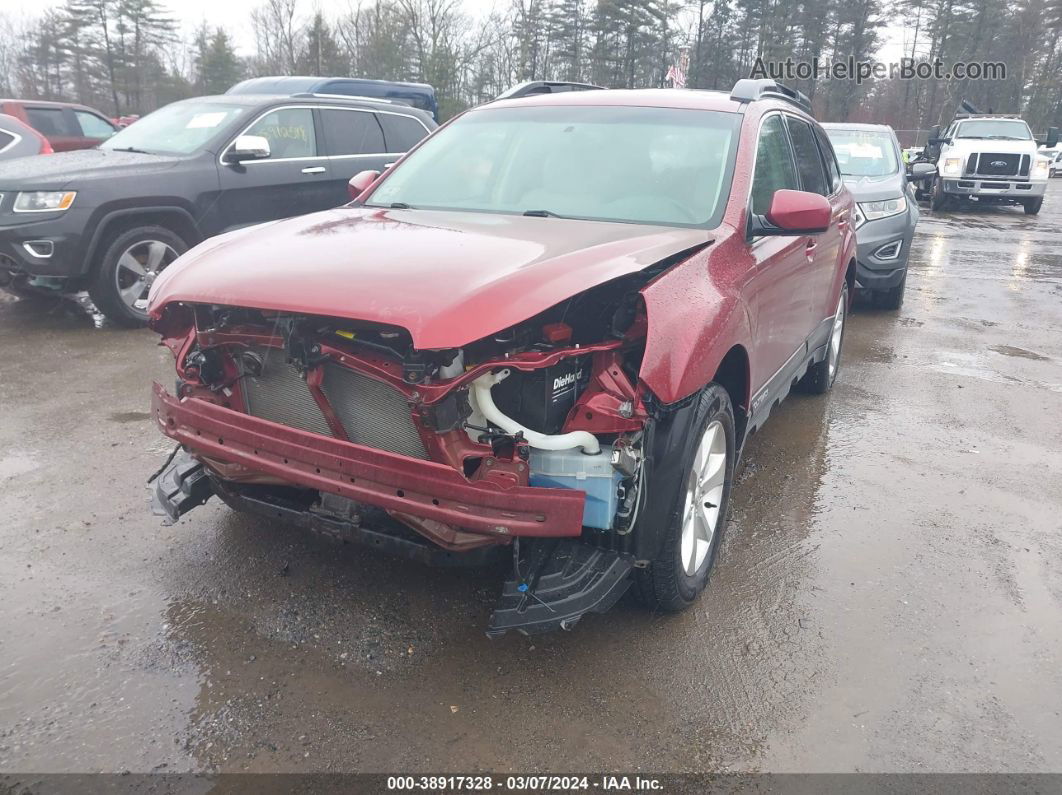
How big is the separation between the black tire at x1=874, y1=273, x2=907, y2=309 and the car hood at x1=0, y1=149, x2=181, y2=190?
22.6 feet

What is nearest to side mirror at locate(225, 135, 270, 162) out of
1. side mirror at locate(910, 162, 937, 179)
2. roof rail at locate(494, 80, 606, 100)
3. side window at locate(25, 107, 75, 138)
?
roof rail at locate(494, 80, 606, 100)

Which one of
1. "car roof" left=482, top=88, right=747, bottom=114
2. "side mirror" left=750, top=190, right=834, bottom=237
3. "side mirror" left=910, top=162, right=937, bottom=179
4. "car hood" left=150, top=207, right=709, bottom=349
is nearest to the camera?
"car hood" left=150, top=207, right=709, bottom=349

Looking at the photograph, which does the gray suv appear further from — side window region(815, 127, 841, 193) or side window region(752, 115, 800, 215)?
side window region(752, 115, 800, 215)

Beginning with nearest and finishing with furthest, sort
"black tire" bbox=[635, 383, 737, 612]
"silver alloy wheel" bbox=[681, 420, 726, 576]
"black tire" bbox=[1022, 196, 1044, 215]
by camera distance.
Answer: "black tire" bbox=[635, 383, 737, 612]
"silver alloy wheel" bbox=[681, 420, 726, 576]
"black tire" bbox=[1022, 196, 1044, 215]

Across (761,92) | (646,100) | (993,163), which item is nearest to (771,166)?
(761,92)

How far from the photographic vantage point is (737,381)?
126 inches

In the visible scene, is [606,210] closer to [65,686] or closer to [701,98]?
[701,98]

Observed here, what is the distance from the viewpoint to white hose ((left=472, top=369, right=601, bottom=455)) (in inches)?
93.9

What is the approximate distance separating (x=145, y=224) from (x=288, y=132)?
5.50ft

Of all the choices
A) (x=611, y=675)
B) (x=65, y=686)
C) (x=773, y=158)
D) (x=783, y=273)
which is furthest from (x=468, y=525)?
(x=773, y=158)

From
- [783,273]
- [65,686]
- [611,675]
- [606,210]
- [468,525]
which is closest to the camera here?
[468,525]

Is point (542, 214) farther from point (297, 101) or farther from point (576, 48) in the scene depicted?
point (576, 48)

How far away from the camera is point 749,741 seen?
2.39 meters

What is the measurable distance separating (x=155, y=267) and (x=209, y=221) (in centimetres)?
61
